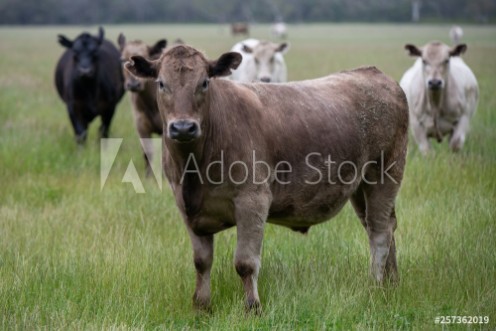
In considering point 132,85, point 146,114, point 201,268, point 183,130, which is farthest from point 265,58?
point 183,130

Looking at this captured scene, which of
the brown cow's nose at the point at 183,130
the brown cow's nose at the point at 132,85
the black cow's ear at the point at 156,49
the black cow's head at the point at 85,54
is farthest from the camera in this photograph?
the black cow's head at the point at 85,54

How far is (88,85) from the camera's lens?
40.9 ft

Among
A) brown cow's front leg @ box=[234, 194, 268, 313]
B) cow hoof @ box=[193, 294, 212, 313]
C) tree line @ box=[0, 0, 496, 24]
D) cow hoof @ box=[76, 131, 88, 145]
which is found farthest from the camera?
tree line @ box=[0, 0, 496, 24]

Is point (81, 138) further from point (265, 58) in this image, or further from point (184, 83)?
point (184, 83)

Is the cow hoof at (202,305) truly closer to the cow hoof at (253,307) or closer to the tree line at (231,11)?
the cow hoof at (253,307)

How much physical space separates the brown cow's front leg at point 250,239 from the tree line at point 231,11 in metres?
107

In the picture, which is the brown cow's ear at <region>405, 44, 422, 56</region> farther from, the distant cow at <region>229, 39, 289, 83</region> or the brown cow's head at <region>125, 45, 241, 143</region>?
the brown cow's head at <region>125, 45, 241, 143</region>

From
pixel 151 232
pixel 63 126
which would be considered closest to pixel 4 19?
pixel 63 126

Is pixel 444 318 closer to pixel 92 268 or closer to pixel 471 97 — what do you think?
pixel 92 268

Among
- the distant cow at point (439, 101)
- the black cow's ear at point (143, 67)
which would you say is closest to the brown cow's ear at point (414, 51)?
the distant cow at point (439, 101)

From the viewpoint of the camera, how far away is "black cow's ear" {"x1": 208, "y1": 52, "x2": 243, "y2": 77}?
4918 millimetres

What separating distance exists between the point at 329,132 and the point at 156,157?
5670mm

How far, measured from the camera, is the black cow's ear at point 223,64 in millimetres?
4918

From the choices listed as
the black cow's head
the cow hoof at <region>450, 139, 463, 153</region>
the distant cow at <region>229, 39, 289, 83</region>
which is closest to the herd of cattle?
the cow hoof at <region>450, 139, 463, 153</region>
